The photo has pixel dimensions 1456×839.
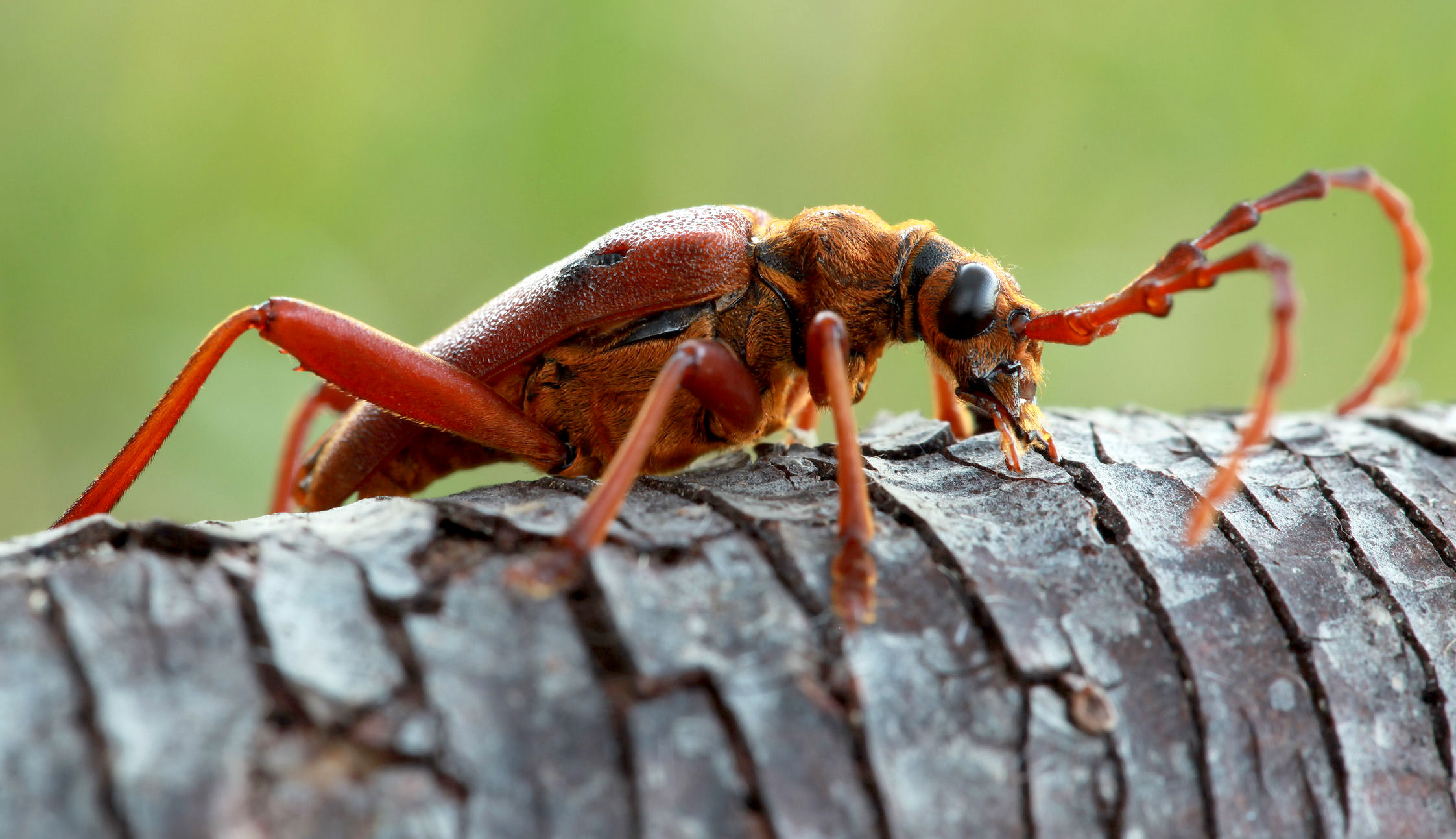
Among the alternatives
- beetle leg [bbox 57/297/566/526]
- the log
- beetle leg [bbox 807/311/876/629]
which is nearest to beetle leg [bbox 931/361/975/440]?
beetle leg [bbox 807/311/876/629]

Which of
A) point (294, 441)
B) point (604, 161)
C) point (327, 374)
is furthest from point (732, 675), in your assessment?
point (604, 161)

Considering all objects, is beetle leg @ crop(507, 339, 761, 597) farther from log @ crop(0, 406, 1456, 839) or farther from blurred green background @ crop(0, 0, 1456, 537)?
blurred green background @ crop(0, 0, 1456, 537)

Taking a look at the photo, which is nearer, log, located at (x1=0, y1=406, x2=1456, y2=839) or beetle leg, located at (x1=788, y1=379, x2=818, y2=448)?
log, located at (x1=0, y1=406, x2=1456, y2=839)

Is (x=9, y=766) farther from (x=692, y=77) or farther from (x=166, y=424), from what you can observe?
(x=692, y=77)

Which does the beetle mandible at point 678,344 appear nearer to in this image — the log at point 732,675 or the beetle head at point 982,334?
the beetle head at point 982,334

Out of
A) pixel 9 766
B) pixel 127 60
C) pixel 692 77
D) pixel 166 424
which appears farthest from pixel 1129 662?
pixel 127 60
